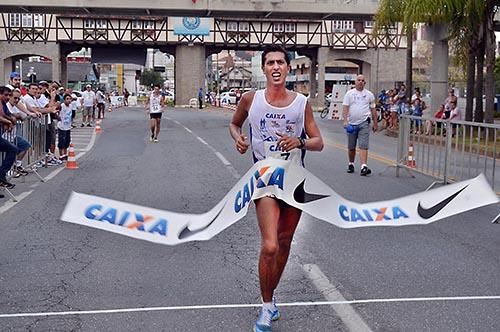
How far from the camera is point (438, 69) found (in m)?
32.2

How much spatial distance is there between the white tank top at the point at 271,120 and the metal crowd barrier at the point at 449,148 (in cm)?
571

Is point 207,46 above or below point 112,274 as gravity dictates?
above

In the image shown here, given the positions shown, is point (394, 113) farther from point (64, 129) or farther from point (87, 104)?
point (64, 129)

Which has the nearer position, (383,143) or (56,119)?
(56,119)

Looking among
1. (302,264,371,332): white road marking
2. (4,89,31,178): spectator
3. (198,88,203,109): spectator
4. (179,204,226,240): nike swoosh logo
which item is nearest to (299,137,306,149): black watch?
(179,204,226,240): nike swoosh logo

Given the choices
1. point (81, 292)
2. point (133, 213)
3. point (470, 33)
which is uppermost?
point (470, 33)

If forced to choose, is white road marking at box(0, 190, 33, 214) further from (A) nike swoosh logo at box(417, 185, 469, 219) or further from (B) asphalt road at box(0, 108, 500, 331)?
(A) nike swoosh logo at box(417, 185, 469, 219)

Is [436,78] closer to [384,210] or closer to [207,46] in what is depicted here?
[384,210]

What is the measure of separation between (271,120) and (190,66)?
6008 centimetres

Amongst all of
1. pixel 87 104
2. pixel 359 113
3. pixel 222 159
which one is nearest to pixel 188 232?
pixel 359 113

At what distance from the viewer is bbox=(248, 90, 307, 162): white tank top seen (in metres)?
5.93

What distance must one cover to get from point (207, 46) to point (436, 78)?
36.1 meters

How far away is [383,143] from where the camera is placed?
26.8 metres

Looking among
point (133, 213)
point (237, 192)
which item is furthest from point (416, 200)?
point (133, 213)
